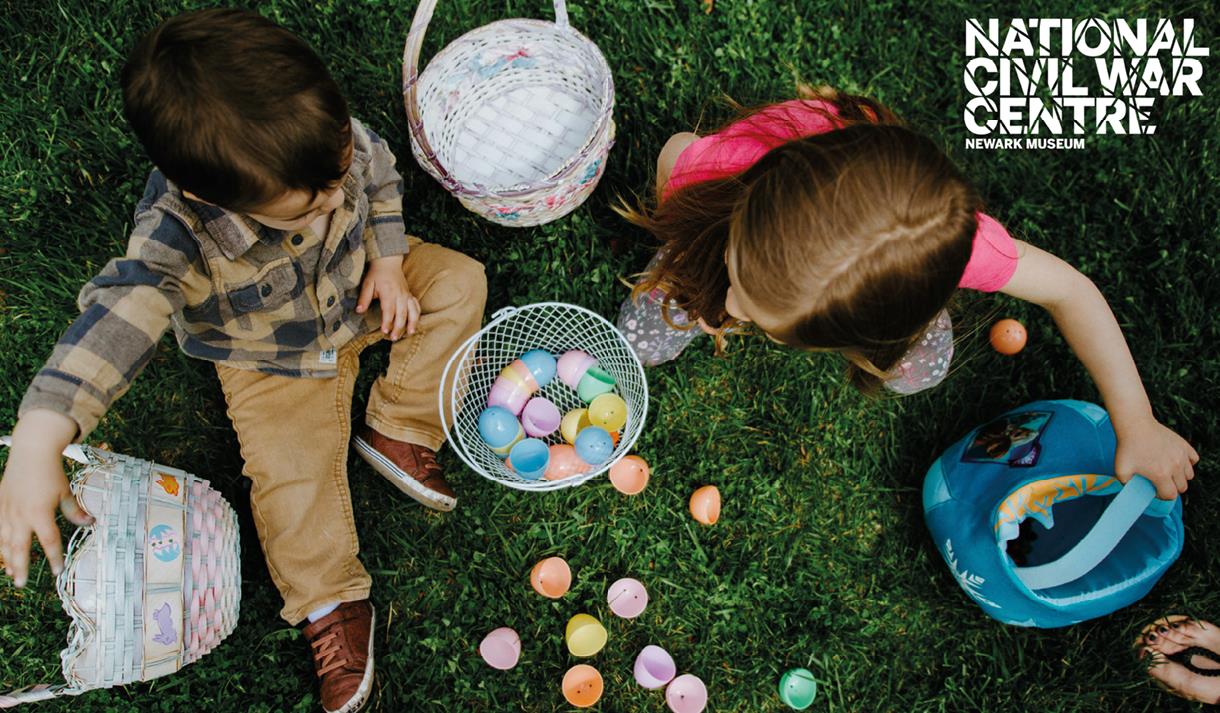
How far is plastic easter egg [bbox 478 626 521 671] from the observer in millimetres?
2008

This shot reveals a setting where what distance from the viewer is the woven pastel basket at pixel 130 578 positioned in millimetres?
1489

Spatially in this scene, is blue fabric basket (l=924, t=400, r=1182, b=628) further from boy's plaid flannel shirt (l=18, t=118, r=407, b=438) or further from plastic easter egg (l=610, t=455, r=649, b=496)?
boy's plaid flannel shirt (l=18, t=118, r=407, b=438)

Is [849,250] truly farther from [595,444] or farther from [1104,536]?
[1104,536]

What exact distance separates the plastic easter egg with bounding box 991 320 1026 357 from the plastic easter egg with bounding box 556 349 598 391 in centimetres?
107

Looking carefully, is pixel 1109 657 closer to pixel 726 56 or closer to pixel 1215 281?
pixel 1215 281

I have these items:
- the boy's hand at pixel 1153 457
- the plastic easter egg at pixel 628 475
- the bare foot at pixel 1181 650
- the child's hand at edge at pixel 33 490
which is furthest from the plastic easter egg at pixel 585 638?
the bare foot at pixel 1181 650

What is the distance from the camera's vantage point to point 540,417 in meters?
2.00

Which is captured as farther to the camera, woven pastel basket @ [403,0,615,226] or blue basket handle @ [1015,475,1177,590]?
woven pastel basket @ [403,0,615,226]

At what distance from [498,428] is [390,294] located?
1.26ft

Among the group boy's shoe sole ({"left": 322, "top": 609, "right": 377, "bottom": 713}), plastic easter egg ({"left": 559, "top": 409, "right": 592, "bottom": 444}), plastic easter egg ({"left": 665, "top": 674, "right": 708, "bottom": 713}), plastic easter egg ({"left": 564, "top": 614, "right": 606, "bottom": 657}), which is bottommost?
plastic easter egg ({"left": 665, "top": 674, "right": 708, "bottom": 713})

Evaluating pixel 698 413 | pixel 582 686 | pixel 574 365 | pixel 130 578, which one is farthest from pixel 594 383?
pixel 130 578

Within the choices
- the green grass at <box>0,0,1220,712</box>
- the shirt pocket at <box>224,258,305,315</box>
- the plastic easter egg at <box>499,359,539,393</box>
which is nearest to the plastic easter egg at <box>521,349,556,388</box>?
the plastic easter egg at <box>499,359,539,393</box>

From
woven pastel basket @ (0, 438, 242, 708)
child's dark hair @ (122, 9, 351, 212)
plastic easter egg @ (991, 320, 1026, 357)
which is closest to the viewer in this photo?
child's dark hair @ (122, 9, 351, 212)

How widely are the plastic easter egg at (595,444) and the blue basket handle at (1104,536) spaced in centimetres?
96
